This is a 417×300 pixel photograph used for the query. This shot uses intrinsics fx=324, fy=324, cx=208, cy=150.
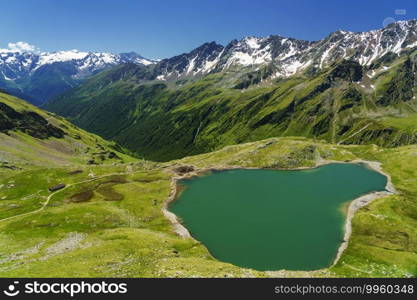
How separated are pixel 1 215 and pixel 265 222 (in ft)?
333

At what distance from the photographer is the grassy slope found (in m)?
67.9

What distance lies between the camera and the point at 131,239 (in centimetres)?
9138

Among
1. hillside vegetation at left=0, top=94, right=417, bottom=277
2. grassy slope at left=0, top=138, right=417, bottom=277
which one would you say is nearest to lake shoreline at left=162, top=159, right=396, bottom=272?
hillside vegetation at left=0, top=94, right=417, bottom=277

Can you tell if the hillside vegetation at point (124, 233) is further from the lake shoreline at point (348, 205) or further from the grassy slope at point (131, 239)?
the lake shoreline at point (348, 205)

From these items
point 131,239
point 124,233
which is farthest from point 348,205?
point 124,233

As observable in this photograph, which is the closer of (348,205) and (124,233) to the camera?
(124,233)

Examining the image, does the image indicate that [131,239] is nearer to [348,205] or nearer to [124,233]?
[124,233]

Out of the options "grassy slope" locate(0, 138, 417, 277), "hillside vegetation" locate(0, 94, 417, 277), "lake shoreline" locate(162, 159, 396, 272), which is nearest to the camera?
"grassy slope" locate(0, 138, 417, 277)

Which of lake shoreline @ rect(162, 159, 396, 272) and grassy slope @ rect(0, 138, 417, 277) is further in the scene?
lake shoreline @ rect(162, 159, 396, 272)

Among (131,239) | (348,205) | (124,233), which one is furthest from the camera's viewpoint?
(348,205)

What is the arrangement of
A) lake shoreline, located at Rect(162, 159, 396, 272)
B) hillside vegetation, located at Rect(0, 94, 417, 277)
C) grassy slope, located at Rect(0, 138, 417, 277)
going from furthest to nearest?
lake shoreline, located at Rect(162, 159, 396, 272), hillside vegetation, located at Rect(0, 94, 417, 277), grassy slope, located at Rect(0, 138, 417, 277)

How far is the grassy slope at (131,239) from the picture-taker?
67875 millimetres

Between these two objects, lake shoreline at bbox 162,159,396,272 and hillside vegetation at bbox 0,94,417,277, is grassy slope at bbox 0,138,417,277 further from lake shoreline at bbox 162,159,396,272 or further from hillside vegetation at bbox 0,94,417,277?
lake shoreline at bbox 162,159,396,272

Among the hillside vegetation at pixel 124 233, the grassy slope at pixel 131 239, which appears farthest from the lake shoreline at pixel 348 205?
the grassy slope at pixel 131 239
